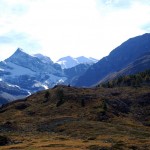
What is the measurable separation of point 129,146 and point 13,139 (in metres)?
36.9

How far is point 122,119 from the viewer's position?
148m

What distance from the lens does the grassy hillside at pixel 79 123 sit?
92.2 metres

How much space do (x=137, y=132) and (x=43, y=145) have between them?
135ft

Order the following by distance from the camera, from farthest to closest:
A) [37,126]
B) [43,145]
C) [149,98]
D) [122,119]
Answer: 1. [149,98]
2. [122,119]
3. [37,126]
4. [43,145]

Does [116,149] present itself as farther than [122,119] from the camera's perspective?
No

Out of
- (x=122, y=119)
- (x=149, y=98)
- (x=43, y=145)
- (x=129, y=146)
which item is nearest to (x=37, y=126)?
(x=122, y=119)

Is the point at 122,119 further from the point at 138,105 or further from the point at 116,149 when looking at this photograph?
the point at 116,149

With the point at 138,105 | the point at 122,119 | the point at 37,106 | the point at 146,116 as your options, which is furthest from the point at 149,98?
Result: the point at 37,106

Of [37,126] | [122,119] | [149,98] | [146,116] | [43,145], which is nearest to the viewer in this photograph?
[43,145]

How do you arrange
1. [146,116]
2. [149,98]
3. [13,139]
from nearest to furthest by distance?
[13,139], [146,116], [149,98]

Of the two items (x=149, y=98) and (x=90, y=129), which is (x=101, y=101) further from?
(x=90, y=129)

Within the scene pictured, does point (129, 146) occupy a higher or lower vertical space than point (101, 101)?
lower

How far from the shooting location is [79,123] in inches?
5153

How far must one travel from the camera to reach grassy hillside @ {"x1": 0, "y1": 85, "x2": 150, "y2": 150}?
9225 cm
